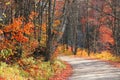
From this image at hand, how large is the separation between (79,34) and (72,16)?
17934mm

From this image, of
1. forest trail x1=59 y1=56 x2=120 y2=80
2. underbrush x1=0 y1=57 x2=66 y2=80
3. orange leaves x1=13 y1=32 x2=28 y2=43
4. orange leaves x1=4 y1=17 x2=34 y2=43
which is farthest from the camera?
forest trail x1=59 y1=56 x2=120 y2=80

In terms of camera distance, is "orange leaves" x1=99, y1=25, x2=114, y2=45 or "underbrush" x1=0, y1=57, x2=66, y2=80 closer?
"underbrush" x1=0, y1=57, x2=66, y2=80

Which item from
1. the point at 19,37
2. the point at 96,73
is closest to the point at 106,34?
the point at 96,73

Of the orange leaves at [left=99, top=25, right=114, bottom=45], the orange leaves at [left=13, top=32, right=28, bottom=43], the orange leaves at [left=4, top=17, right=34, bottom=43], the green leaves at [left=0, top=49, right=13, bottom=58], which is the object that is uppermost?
the orange leaves at [left=4, top=17, right=34, bottom=43]

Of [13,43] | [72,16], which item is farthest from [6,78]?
[72,16]

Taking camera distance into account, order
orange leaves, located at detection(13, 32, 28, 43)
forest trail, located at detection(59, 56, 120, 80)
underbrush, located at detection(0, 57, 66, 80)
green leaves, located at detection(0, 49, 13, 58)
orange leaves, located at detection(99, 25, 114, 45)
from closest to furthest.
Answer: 1. underbrush, located at detection(0, 57, 66, 80)
2. green leaves, located at detection(0, 49, 13, 58)
3. orange leaves, located at detection(13, 32, 28, 43)
4. forest trail, located at detection(59, 56, 120, 80)
5. orange leaves, located at detection(99, 25, 114, 45)

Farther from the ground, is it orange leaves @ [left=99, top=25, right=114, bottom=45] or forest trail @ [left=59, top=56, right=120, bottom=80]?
forest trail @ [left=59, top=56, right=120, bottom=80]

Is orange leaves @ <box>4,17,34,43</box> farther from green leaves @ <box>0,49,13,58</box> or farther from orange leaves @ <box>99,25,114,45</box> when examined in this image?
orange leaves @ <box>99,25,114,45</box>

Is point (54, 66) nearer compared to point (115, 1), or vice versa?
point (54, 66)

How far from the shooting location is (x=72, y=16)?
59.5 m

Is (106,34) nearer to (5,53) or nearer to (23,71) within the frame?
(5,53)

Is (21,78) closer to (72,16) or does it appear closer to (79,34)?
(72,16)

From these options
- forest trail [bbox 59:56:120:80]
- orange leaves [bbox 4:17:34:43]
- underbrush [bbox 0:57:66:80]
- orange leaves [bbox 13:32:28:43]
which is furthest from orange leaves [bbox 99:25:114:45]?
orange leaves [bbox 13:32:28:43]

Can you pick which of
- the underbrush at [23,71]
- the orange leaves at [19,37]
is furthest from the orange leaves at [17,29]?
the underbrush at [23,71]
